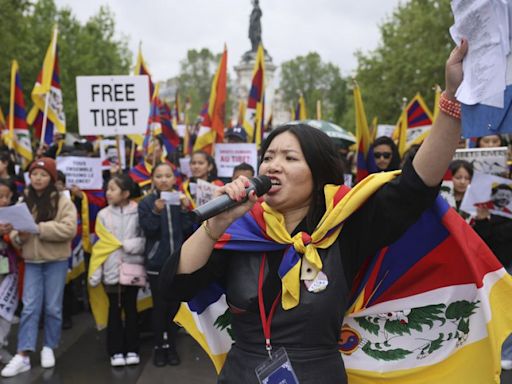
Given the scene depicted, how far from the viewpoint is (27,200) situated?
17.6 ft

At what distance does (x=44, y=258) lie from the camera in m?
5.22

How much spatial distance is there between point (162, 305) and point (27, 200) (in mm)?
1571

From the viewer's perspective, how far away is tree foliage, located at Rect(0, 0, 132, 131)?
16.8 m

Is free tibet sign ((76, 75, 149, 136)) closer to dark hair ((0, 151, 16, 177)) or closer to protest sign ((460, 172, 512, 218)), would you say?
dark hair ((0, 151, 16, 177))

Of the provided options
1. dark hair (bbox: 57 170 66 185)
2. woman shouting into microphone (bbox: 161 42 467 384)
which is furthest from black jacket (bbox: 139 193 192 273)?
woman shouting into microphone (bbox: 161 42 467 384)

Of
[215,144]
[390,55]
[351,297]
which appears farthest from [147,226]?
[390,55]

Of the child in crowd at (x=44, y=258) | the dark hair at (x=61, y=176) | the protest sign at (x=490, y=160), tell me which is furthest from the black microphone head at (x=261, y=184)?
the dark hair at (x=61, y=176)

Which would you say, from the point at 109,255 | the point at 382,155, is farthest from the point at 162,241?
the point at 382,155

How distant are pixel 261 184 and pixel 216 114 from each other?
6252 mm

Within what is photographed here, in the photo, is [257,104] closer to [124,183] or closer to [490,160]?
[124,183]

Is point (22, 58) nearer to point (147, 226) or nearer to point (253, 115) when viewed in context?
point (253, 115)

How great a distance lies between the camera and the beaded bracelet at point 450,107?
179 cm

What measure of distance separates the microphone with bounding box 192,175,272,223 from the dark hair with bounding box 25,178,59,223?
12.4 ft

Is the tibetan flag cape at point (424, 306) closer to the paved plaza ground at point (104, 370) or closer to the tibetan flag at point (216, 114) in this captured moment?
the paved plaza ground at point (104, 370)
